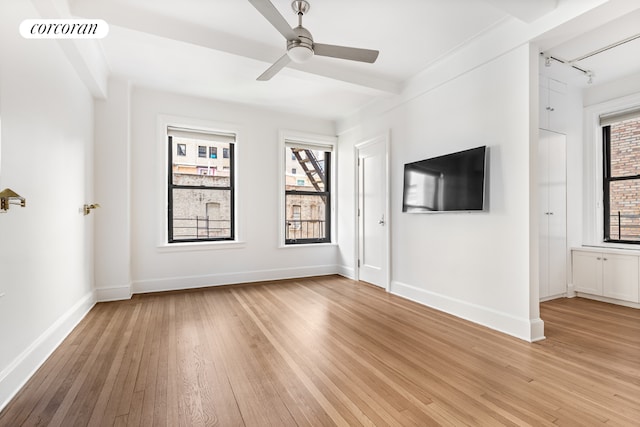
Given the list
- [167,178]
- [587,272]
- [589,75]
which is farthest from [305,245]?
[589,75]

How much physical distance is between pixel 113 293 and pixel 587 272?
5864 mm

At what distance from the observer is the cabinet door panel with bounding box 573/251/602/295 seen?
382 cm

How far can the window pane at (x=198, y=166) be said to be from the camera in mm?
4613

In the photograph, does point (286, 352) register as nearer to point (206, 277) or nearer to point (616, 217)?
point (206, 277)

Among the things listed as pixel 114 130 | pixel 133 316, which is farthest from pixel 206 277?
pixel 114 130

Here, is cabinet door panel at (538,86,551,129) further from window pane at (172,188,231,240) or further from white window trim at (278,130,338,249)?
window pane at (172,188,231,240)

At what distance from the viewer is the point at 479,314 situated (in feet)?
9.97

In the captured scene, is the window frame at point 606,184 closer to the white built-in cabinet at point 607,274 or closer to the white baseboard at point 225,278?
the white built-in cabinet at point 607,274

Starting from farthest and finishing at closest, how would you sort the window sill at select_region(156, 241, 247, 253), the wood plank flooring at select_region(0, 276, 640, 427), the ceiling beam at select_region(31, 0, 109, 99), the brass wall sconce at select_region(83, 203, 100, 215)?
the window sill at select_region(156, 241, 247, 253) → the brass wall sconce at select_region(83, 203, 100, 215) → the ceiling beam at select_region(31, 0, 109, 99) → the wood plank flooring at select_region(0, 276, 640, 427)

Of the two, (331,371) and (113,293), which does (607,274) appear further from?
(113,293)

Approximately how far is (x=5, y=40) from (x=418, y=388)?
3.20 metres

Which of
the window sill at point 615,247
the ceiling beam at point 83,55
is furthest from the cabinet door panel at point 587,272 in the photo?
the ceiling beam at point 83,55

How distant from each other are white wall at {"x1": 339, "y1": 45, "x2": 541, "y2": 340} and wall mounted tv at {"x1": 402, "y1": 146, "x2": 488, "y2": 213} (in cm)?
11

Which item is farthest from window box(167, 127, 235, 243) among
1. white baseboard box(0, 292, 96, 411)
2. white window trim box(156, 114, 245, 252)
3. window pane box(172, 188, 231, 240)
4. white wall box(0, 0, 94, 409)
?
white baseboard box(0, 292, 96, 411)
